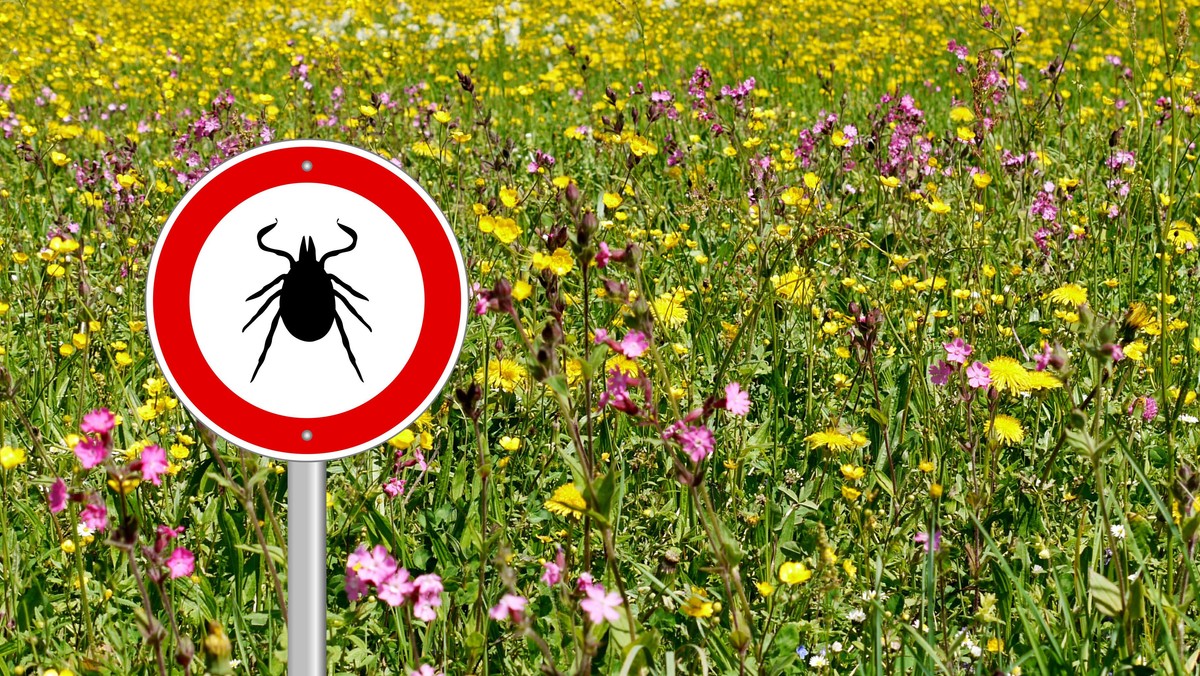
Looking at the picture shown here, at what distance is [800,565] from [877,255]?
2.23m

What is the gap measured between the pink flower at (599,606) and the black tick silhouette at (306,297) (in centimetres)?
42

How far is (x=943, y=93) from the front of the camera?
6.59 metres

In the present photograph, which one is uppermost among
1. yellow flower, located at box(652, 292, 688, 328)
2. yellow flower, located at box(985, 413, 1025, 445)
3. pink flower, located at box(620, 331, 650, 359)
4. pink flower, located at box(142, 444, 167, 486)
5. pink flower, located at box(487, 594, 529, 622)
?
pink flower, located at box(620, 331, 650, 359)

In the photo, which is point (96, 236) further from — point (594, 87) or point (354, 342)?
point (594, 87)

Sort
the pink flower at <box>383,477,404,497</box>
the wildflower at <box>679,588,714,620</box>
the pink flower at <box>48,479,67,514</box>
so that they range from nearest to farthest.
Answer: the pink flower at <box>48,479,67,514</box> < the wildflower at <box>679,588,714,620</box> < the pink flower at <box>383,477,404,497</box>

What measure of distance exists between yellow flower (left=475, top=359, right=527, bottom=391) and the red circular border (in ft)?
3.74

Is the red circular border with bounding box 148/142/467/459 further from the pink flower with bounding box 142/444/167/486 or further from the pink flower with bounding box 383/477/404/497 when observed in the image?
the pink flower with bounding box 383/477/404/497

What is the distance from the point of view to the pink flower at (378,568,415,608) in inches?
53.6

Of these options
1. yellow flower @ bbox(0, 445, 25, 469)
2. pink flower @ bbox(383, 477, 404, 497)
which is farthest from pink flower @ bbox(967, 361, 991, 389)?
yellow flower @ bbox(0, 445, 25, 469)

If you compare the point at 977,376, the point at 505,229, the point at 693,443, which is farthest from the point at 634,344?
the point at 505,229

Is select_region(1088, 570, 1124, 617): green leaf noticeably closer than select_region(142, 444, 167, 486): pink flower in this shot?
No

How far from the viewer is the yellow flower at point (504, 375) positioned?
2.57 meters

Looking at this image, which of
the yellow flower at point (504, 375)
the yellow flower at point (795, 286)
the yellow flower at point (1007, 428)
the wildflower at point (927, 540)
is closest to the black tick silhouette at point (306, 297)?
the wildflower at point (927, 540)

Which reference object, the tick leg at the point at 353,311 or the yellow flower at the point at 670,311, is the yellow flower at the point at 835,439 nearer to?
the yellow flower at the point at 670,311
